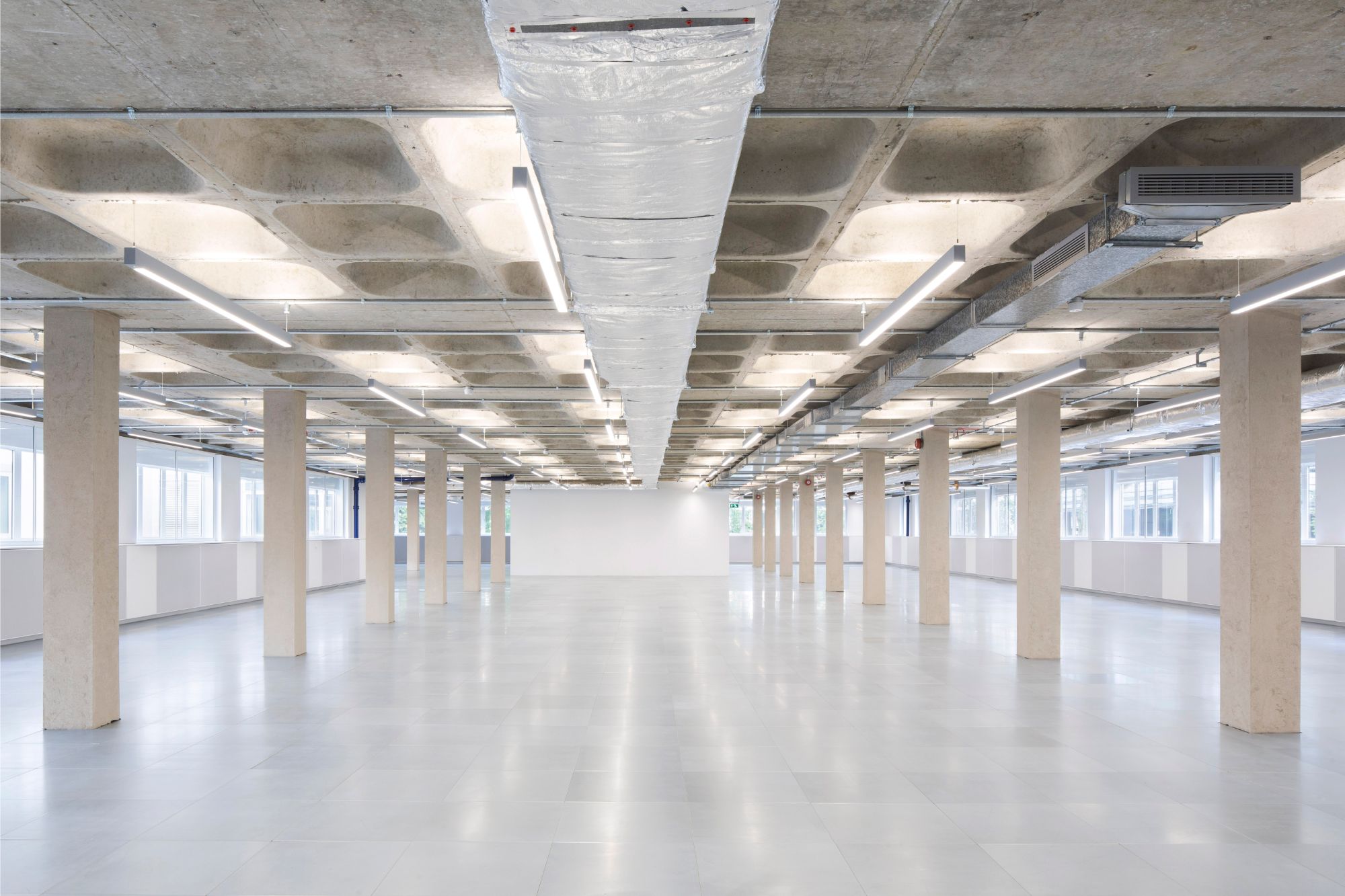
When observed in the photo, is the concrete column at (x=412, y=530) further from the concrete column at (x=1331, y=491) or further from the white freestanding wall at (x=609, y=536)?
the concrete column at (x=1331, y=491)

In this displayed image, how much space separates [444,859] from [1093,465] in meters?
29.0

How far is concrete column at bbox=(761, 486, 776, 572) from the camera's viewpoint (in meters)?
40.6

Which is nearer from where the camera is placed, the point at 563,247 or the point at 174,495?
the point at 563,247

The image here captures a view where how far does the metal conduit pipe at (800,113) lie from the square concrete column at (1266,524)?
183 inches

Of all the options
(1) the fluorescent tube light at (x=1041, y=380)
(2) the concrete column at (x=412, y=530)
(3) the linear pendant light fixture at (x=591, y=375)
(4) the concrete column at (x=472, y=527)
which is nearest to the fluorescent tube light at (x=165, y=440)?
(4) the concrete column at (x=472, y=527)

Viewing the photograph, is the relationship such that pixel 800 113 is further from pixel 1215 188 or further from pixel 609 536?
pixel 609 536

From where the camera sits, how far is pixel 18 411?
1515 cm

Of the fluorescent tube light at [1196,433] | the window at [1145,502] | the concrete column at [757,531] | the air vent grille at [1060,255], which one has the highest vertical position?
the air vent grille at [1060,255]

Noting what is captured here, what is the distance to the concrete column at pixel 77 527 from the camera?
8609 mm

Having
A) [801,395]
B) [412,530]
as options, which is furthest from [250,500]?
[801,395]

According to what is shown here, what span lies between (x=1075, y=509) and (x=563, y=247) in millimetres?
35158

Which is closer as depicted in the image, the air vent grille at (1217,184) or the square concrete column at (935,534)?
the air vent grille at (1217,184)

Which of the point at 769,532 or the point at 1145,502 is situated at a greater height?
the point at 1145,502

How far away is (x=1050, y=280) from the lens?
7.04m
